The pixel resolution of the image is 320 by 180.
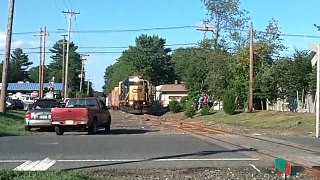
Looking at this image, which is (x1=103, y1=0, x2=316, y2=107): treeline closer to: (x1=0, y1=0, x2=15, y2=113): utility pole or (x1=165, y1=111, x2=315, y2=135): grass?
(x1=165, y1=111, x2=315, y2=135): grass

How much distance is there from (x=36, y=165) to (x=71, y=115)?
33.5 feet

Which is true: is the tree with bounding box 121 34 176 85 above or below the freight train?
above

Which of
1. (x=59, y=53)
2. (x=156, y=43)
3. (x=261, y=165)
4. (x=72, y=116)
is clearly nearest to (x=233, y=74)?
(x=72, y=116)

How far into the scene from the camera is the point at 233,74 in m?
47.7

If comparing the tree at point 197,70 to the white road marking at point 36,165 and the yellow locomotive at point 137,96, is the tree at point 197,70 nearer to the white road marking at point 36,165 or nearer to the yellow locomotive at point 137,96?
the yellow locomotive at point 137,96

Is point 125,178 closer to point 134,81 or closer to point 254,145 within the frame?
point 254,145

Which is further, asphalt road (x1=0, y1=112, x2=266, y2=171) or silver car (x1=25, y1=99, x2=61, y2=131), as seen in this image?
silver car (x1=25, y1=99, x2=61, y2=131)

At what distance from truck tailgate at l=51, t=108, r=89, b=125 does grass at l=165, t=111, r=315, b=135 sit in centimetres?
1012

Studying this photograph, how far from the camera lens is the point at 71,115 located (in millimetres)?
21547

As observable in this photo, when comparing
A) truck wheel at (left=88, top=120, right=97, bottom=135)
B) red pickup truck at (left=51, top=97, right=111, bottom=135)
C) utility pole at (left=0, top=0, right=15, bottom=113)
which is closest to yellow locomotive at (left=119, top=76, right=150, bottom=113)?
utility pole at (left=0, top=0, right=15, bottom=113)

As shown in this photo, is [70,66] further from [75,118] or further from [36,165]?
[36,165]

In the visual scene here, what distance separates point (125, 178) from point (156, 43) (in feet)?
399

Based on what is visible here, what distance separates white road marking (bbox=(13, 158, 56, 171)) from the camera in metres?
10.7

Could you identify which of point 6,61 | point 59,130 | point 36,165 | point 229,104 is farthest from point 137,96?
point 36,165
